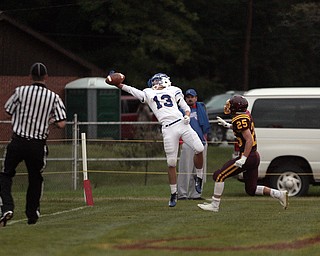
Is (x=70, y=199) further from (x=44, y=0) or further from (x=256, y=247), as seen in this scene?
(x=44, y=0)

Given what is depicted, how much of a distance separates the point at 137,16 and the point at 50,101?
35713 mm

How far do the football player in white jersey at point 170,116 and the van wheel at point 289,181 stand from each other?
4.42 meters

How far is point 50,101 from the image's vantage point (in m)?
13.8

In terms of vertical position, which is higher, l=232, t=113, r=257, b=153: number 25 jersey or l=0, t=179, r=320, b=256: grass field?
l=232, t=113, r=257, b=153: number 25 jersey

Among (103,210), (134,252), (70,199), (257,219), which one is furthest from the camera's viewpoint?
(70,199)

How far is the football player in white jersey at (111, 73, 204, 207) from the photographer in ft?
55.9

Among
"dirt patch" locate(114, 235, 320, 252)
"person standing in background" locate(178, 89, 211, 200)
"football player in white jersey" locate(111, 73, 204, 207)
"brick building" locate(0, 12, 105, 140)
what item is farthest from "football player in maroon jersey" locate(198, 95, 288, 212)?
"brick building" locate(0, 12, 105, 140)

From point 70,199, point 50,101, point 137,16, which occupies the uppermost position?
point 137,16

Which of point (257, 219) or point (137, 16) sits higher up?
point (137, 16)

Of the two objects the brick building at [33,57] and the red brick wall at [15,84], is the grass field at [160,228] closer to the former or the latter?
the red brick wall at [15,84]

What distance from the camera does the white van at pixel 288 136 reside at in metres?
21.3

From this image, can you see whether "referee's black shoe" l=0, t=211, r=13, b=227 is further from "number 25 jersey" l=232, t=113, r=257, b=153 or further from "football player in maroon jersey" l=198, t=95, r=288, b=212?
"number 25 jersey" l=232, t=113, r=257, b=153

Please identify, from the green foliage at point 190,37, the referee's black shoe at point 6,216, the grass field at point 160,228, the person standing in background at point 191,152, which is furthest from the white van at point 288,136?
the green foliage at point 190,37

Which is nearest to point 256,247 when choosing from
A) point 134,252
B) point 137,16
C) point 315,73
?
point 134,252
